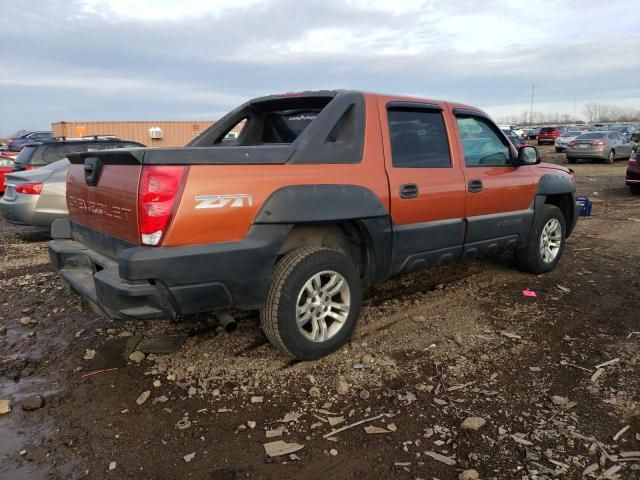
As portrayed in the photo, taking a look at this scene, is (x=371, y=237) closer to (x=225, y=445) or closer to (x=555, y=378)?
(x=555, y=378)

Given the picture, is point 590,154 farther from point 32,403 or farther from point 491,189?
point 32,403

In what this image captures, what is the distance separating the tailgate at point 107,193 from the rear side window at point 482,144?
9.65 ft

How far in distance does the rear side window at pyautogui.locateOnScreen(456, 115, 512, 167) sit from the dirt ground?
134 cm

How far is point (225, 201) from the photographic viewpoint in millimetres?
2955

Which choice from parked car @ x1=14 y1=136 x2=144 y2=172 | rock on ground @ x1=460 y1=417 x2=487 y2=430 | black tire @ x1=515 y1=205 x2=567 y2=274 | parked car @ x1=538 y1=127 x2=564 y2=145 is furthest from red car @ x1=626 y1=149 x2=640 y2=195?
parked car @ x1=538 y1=127 x2=564 y2=145

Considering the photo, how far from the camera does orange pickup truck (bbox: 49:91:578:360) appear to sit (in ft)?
9.41

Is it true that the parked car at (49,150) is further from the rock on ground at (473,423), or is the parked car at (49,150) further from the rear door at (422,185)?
the rock on ground at (473,423)

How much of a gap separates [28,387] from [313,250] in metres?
2.11

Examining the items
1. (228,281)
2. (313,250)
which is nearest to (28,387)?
(228,281)

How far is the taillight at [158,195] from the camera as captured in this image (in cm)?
280

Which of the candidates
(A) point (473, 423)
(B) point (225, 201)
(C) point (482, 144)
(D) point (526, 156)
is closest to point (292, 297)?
(B) point (225, 201)

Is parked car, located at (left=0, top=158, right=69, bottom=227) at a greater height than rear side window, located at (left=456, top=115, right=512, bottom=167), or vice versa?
rear side window, located at (left=456, top=115, right=512, bottom=167)

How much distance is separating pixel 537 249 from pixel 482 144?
1.47m

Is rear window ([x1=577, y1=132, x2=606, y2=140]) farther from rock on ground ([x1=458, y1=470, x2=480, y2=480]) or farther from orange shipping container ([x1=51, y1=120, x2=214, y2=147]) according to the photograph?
rock on ground ([x1=458, y1=470, x2=480, y2=480])
